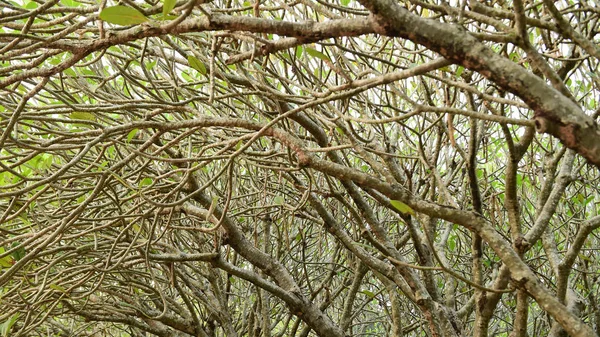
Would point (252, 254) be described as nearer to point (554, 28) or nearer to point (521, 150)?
point (521, 150)

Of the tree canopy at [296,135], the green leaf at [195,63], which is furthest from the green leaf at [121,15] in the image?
the green leaf at [195,63]

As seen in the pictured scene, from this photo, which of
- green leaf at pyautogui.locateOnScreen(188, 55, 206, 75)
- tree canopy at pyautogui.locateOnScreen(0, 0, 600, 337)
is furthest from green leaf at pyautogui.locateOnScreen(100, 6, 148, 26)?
green leaf at pyautogui.locateOnScreen(188, 55, 206, 75)

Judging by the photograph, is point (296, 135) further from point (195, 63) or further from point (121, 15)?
point (121, 15)

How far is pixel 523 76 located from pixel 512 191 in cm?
83

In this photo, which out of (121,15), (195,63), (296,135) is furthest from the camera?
(296,135)

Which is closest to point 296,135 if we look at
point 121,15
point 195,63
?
point 195,63

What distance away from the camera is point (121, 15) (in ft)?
4.01

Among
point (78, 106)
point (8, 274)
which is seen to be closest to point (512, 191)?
point (78, 106)

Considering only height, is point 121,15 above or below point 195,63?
below

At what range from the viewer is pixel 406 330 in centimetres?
354

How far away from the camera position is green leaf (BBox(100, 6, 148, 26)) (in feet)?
3.97

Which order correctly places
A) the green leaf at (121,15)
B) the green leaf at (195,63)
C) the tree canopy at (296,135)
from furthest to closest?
the green leaf at (195,63) < the green leaf at (121,15) < the tree canopy at (296,135)

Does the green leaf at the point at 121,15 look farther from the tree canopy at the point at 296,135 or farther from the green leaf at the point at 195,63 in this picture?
the green leaf at the point at 195,63

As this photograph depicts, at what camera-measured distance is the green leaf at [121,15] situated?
121 cm
